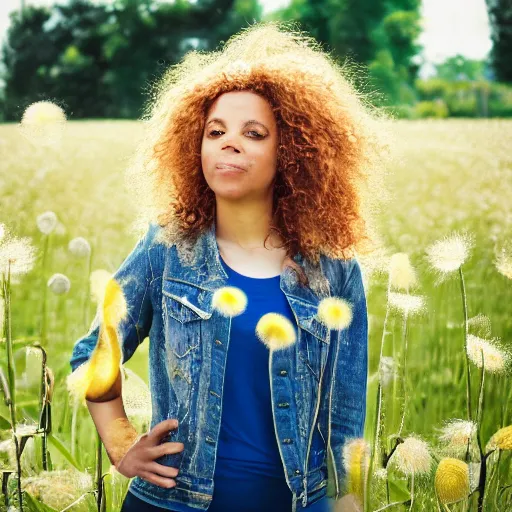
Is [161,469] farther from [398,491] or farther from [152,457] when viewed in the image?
[398,491]

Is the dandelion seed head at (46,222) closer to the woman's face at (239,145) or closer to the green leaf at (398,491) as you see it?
the woman's face at (239,145)

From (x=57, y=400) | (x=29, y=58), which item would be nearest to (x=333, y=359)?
(x=57, y=400)

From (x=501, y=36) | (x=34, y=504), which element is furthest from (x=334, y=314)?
(x=501, y=36)

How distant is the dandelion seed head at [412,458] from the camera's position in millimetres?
1509

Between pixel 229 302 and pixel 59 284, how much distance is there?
0.51 meters

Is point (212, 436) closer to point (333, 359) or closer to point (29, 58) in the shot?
point (333, 359)

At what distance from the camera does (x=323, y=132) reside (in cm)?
134

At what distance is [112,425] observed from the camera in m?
1.28

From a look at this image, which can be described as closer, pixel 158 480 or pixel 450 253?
pixel 158 480

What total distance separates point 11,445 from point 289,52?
0.92m

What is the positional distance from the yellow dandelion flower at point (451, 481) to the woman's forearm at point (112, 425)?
59cm

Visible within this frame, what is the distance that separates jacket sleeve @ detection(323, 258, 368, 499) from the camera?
1.29 meters

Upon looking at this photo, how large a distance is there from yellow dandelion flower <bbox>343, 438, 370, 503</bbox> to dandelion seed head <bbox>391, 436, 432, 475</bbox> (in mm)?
136

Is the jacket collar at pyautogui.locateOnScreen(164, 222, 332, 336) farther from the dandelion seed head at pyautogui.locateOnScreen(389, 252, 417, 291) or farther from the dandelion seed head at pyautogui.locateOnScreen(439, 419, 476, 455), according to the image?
the dandelion seed head at pyautogui.locateOnScreen(439, 419, 476, 455)
